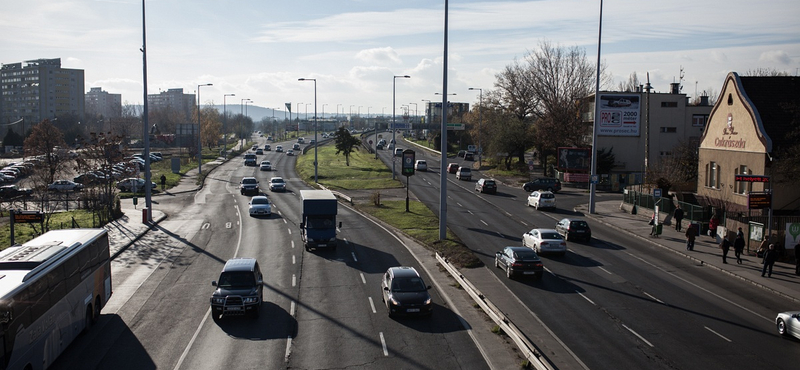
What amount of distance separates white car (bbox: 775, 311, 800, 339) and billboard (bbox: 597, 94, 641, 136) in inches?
2215

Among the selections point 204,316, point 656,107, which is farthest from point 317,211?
point 656,107

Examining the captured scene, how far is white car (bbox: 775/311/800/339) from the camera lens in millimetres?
19266

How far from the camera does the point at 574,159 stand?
69688 millimetres

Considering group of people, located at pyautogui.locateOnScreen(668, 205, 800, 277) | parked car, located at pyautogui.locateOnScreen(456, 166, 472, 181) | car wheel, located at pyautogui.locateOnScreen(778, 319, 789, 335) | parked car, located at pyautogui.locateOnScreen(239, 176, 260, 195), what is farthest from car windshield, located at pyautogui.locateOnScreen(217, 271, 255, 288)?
parked car, located at pyautogui.locateOnScreen(456, 166, 472, 181)

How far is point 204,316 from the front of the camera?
22.0 m

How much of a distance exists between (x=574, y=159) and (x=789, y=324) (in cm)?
5117

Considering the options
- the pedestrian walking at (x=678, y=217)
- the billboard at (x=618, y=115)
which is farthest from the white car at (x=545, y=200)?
the billboard at (x=618, y=115)

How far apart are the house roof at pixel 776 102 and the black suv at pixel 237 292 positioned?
105ft

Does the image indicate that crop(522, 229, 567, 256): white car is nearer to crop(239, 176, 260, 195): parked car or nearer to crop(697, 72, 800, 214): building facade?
crop(697, 72, 800, 214): building facade

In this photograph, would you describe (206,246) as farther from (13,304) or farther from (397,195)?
(397,195)

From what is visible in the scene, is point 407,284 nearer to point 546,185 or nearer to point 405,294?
point 405,294

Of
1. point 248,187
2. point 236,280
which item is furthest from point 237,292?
point 248,187

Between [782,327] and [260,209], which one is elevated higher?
[260,209]

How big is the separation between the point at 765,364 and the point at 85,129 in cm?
16281
